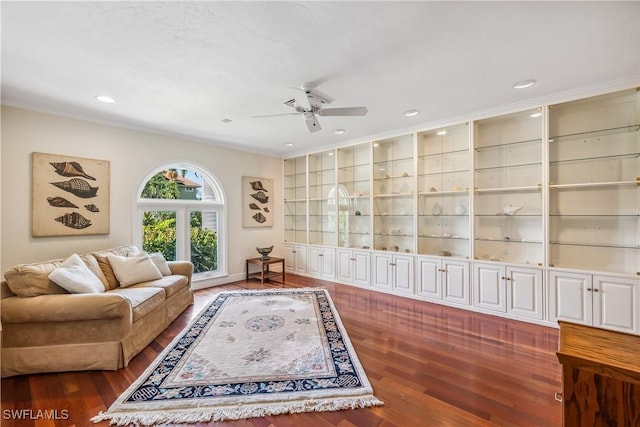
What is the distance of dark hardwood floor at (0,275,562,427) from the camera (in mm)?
1886

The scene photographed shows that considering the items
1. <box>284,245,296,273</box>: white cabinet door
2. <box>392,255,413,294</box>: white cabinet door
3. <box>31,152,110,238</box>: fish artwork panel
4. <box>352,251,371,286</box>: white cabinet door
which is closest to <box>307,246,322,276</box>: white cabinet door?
<box>284,245,296,273</box>: white cabinet door

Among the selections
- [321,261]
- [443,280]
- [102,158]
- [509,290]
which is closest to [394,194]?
[443,280]

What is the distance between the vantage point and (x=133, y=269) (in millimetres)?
3504

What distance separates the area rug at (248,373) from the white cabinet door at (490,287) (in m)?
2.01

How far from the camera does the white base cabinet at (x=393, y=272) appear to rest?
15.0ft

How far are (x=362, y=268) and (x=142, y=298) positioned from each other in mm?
3510

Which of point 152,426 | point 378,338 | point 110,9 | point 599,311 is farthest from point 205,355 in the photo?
point 599,311

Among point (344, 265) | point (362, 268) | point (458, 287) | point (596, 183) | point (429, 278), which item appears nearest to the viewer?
point (596, 183)

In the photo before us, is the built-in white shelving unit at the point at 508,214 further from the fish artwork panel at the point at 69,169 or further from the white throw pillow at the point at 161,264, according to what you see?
the fish artwork panel at the point at 69,169

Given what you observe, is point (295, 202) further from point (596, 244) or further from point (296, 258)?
point (596, 244)

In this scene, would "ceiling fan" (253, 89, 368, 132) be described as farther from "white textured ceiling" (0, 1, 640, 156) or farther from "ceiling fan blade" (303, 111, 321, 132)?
"white textured ceiling" (0, 1, 640, 156)

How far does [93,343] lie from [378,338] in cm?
274

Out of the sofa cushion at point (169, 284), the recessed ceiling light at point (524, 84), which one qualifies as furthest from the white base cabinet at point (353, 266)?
the recessed ceiling light at point (524, 84)

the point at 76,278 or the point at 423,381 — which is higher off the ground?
the point at 76,278
